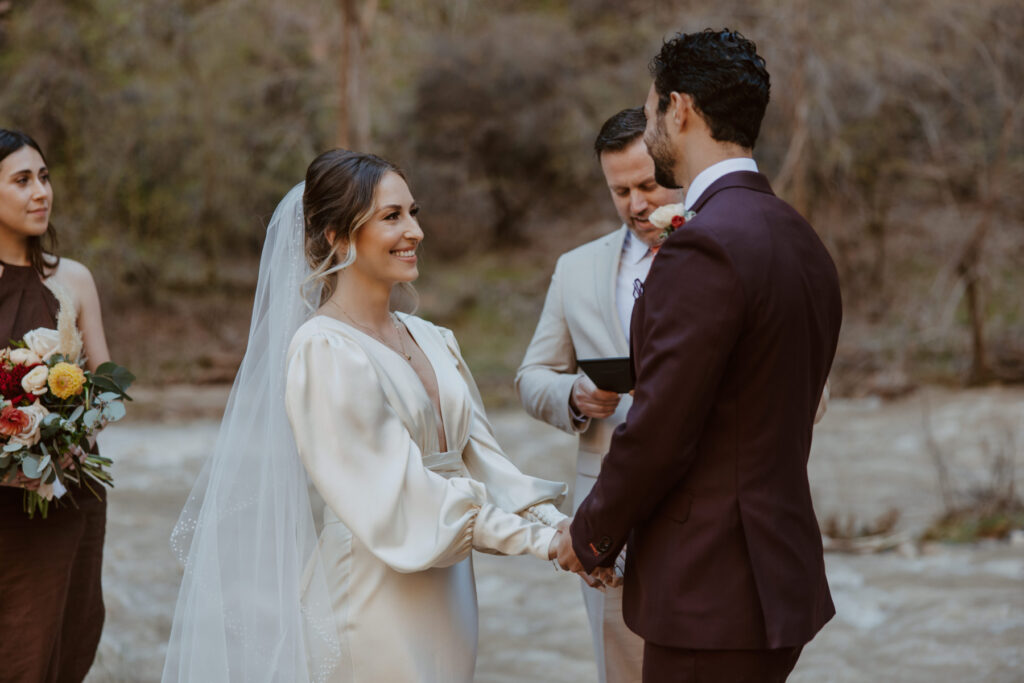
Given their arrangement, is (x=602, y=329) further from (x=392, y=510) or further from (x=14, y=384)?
(x=14, y=384)

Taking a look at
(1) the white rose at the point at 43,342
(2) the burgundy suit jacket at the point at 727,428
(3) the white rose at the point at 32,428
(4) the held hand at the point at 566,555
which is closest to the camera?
(2) the burgundy suit jacket at the point at 727,428

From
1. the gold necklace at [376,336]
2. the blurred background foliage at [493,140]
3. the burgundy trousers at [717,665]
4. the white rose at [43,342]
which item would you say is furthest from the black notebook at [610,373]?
the blurred background foliage at [493,140]

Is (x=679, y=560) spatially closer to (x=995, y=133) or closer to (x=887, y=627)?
(x=887, y=627)

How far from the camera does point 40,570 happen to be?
10.6ft

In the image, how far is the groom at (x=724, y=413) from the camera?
2055 millimetres

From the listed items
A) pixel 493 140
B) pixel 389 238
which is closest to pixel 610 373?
pixel 389 238

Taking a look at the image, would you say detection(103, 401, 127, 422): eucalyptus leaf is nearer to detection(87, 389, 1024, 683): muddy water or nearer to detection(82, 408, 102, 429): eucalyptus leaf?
detection(82, 408, 102, 429): eucalyptus leaf

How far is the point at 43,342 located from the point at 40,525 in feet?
1.84

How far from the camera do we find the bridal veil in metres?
2.54

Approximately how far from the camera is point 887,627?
19.5 ft

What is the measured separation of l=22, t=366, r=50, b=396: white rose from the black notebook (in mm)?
1521

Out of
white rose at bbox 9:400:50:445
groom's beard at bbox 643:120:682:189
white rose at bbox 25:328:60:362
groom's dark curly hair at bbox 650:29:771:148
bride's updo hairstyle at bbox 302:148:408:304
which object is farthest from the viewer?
white rose at bbox 25:328:60:362

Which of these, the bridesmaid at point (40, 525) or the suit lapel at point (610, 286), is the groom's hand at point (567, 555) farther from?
the bridesmaid at point (40, 525)

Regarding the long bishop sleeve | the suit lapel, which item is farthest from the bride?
the suit lapel
